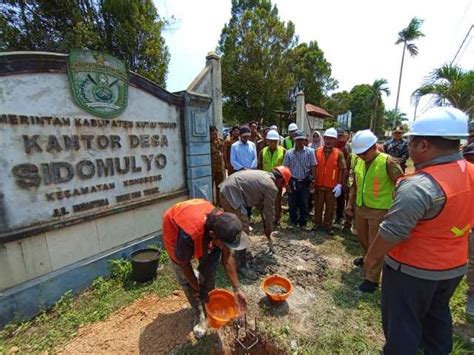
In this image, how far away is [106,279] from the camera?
11.0 ft

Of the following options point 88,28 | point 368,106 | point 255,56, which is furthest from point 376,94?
point 88,28

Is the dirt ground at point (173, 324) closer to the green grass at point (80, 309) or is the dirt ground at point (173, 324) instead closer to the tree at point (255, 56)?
the green grass at point (80, 309)

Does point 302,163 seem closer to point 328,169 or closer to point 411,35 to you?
point 328,169

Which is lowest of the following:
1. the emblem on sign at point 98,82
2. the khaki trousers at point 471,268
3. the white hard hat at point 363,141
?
the khaki trousers at point 471,268

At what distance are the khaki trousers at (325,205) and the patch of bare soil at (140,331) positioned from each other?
9.72 feet

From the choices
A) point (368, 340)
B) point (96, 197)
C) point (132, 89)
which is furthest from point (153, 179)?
point (368, 340)

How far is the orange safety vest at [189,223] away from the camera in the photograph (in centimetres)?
202

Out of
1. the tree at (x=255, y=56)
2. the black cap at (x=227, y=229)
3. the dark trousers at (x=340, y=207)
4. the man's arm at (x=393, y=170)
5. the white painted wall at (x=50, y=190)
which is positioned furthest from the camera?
the tree at (x=255, y=56)

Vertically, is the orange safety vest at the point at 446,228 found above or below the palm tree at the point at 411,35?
below

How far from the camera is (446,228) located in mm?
1556

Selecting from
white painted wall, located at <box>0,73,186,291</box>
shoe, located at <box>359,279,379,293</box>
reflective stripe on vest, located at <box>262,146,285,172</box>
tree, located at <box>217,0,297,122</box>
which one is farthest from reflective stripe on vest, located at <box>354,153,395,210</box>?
tree, located at <box>217,0,297,122</box>

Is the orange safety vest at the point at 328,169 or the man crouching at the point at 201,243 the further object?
the orange safety vest at the point at 328,169

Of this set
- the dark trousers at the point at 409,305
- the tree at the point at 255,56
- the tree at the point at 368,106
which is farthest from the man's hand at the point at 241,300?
the tree at the point at 368,106

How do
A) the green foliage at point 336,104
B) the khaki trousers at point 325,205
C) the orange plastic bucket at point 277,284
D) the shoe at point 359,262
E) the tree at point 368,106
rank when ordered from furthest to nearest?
the tree at point 368,106 → the green foliage at point 336,104 → the khaki trousers at point 325,205 → the shoe at point 359,262 → the orange plastic bucket at point 277,284
